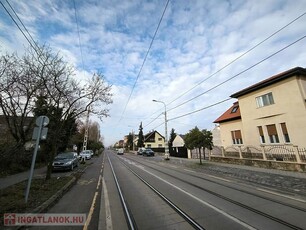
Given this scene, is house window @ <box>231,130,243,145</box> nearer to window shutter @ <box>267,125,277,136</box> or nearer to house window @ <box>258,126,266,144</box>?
house window @ <box>258,126,266,144</box>

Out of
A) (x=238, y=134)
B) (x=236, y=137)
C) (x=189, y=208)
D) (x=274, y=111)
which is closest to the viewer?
(x=189, y=208)

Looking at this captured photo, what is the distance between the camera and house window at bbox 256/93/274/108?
1860 cm

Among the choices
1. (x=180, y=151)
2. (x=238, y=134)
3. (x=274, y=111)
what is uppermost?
(x=274, y=111)

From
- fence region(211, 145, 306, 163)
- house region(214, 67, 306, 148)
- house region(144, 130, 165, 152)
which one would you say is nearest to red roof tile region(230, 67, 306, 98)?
house region(214, 67, 306, 148)

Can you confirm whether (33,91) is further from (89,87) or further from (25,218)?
(25,218)

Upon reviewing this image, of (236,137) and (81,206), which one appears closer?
(81,206)

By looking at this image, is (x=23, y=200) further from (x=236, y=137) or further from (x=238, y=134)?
(x=236, y=137)

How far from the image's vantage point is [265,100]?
19.2 metres

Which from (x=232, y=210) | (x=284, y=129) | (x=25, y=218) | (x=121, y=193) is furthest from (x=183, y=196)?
(x=284, y=129)

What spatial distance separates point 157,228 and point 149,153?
143 ft


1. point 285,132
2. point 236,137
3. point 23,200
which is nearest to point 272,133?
point 285,132

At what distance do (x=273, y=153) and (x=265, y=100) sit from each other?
18.2 ft

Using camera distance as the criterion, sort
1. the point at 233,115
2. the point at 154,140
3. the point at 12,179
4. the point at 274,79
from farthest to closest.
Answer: the point at 154,140 < the point at 233,115 < the point at 274,79 < the point at 12,179

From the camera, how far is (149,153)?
156 ft
